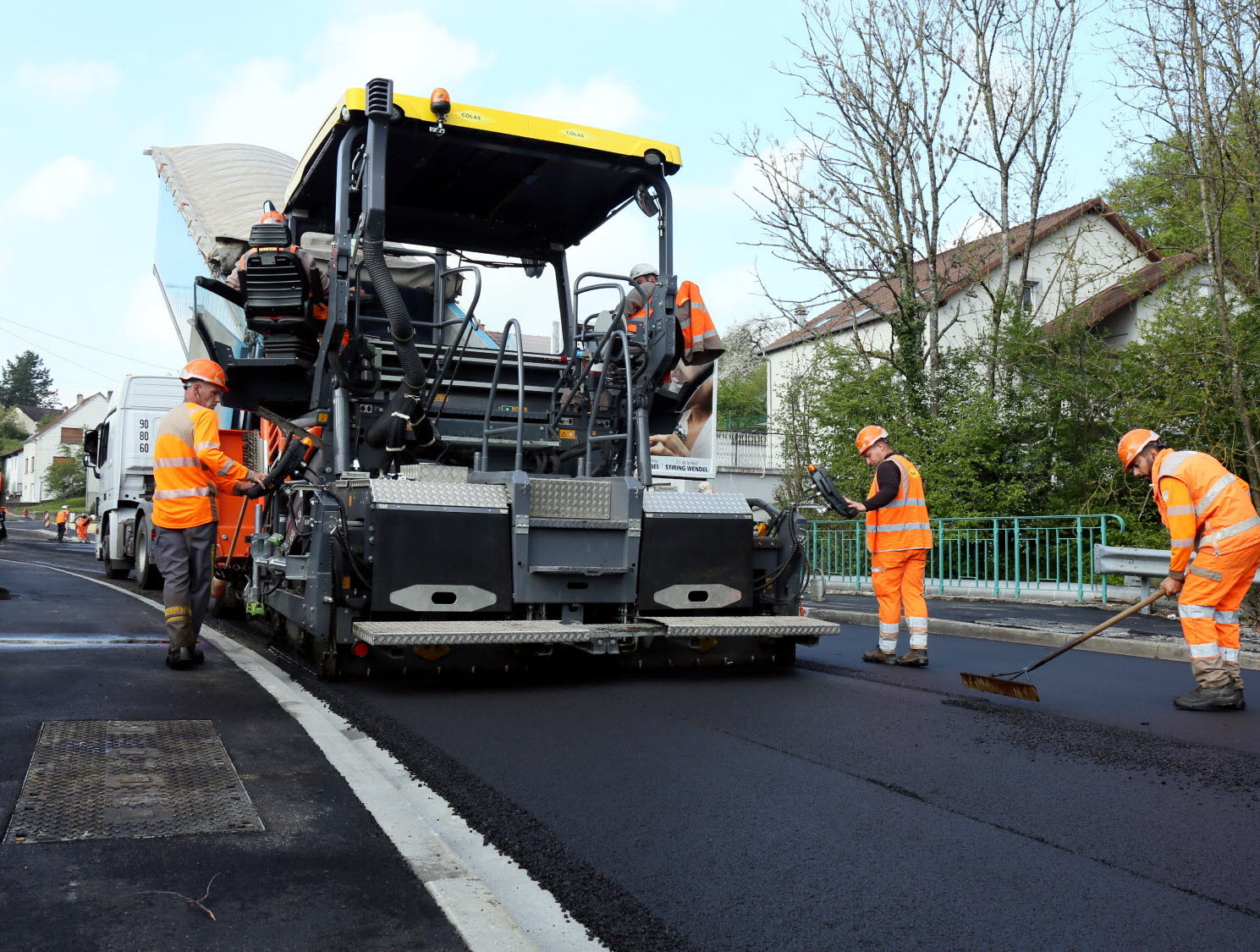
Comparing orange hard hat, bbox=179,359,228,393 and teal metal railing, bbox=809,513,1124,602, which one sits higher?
orange hard hat, bbox=179,359,228,393

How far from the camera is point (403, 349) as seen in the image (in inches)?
250

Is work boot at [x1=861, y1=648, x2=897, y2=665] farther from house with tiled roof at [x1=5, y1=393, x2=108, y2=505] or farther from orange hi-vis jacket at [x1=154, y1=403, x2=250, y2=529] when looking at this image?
house with tiled roof at [x1=5, y1=393, x2=108, y2=505]

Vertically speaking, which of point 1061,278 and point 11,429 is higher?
point 11,429

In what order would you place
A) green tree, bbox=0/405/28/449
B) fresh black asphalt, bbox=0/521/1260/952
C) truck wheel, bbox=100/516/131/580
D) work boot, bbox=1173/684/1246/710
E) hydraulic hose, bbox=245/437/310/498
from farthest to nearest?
green tree, bbox=0/405/28/449 < truck wheel, bbox=100/516/131/580 < hydraulic hose, bbox=245/437/310/498 < work boot, bbox=1173/684/1246/710 < fresh black asphalt, bbox=0/521/1260/952

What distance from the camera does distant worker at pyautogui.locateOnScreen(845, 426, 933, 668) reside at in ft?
25.0

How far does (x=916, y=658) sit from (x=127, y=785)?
509cm

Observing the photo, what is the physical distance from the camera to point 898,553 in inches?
303

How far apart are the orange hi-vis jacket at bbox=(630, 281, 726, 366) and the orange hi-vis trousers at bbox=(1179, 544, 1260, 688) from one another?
289cm

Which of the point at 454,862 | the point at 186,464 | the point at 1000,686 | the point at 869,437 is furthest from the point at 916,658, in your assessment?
the point at 454,862

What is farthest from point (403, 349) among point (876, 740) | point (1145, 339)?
point (1145, 339)

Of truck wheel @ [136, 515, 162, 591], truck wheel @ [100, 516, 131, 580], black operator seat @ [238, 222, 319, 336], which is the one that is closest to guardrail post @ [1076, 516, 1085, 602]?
black operator seat @ [238, 222, 319, 336]

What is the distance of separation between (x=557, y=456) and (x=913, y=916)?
4519mm

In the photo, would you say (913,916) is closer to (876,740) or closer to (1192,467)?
(876,740)

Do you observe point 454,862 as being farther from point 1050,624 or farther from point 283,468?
point 1050,624
